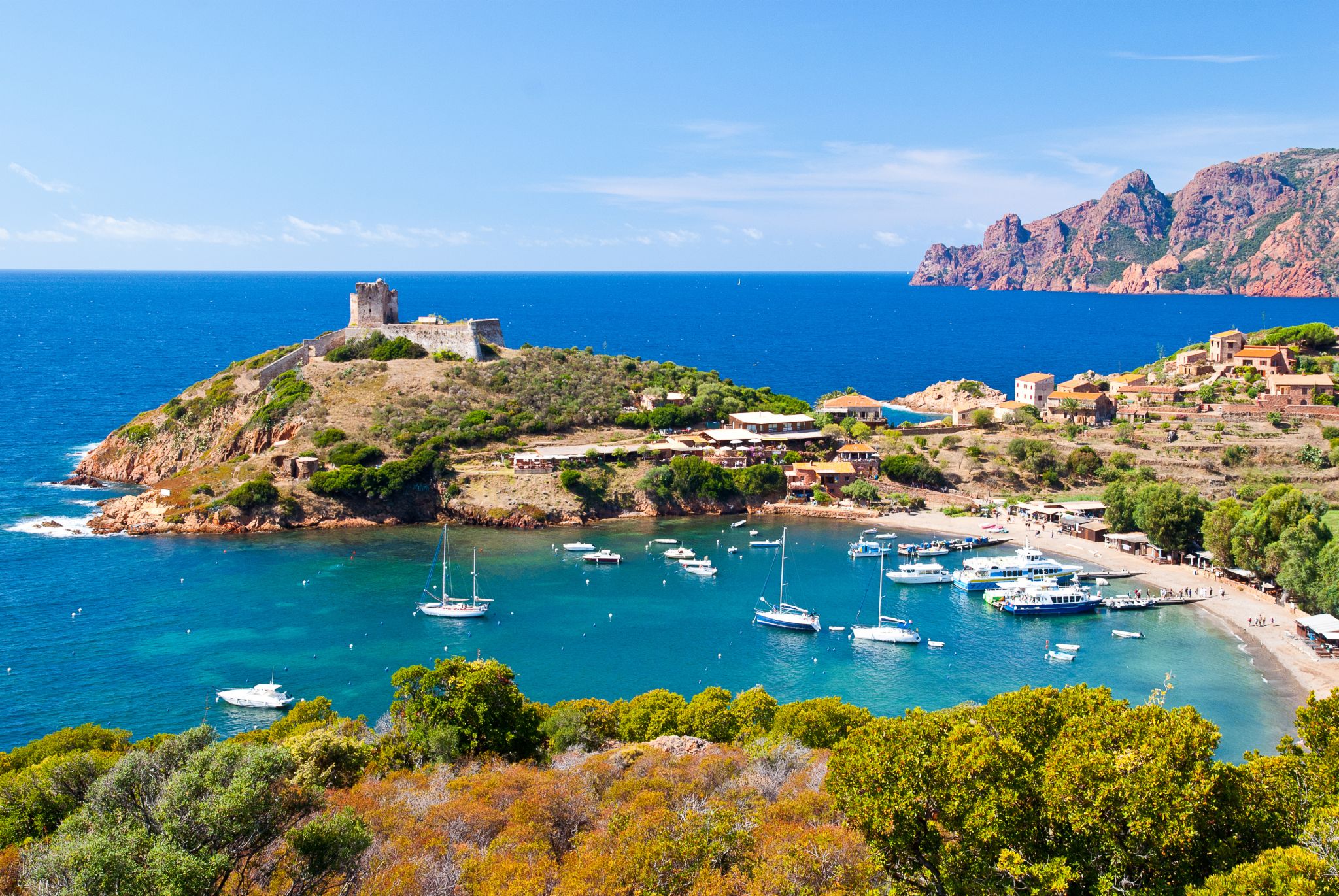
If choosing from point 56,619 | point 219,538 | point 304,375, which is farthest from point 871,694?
point 304,375

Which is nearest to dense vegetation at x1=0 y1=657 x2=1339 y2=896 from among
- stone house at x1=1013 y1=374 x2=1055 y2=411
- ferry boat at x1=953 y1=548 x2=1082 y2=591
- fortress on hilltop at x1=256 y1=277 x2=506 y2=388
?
ferry boat at x1=953 y1=548 x2=1082 y2=591

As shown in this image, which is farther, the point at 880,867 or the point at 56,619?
the point at 56,619

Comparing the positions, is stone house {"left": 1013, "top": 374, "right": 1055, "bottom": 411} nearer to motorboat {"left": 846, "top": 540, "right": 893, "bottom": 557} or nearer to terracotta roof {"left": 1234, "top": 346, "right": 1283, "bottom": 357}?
terracotta roof {"left": 1234, "top": 346, "right": 1283, "bottom": 357}

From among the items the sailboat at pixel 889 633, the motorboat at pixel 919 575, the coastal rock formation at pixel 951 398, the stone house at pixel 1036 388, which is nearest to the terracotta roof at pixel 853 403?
the stone house at pixel 1036 388

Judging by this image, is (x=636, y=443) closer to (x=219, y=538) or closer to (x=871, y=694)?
(x=219, y=538)

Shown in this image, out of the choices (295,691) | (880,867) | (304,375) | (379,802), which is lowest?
(295,691)

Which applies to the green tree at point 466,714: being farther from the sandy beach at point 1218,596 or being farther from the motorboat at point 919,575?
the motorboat at point 919,575
